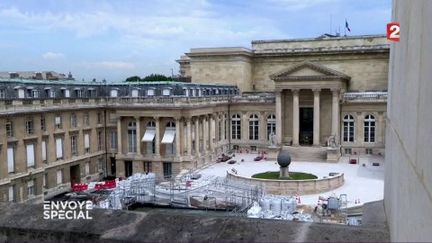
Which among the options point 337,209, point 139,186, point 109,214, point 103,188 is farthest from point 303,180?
point 109,214

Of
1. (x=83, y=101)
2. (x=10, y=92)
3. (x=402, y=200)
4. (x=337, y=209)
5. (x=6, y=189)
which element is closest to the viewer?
(x=402, y=200)

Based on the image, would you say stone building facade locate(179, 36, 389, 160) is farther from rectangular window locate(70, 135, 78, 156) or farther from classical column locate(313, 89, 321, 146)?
rectangular window locate(70, 135, 78, 156)

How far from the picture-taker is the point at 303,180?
115 ft

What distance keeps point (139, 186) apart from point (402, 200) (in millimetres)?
31565

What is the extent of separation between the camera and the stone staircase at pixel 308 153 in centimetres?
4900

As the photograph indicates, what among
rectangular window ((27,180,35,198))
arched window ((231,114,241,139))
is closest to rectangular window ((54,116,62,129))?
rectangular window ((27,180,35,198))

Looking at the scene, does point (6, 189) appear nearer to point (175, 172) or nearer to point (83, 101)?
point (83, 101)

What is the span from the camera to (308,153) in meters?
49.9

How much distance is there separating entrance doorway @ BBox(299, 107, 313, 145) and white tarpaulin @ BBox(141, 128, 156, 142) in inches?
794

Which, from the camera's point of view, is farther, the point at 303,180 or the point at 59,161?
the point at 59,161

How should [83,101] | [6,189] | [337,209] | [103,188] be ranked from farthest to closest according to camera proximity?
[83,101] → [103,188] → [6,189] → [337,209]

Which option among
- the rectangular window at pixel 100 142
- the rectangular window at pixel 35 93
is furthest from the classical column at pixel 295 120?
the rectangular window at pixel 35 93

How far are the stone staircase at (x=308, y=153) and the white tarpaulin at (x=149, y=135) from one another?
16.1 m

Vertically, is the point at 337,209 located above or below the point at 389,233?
below
